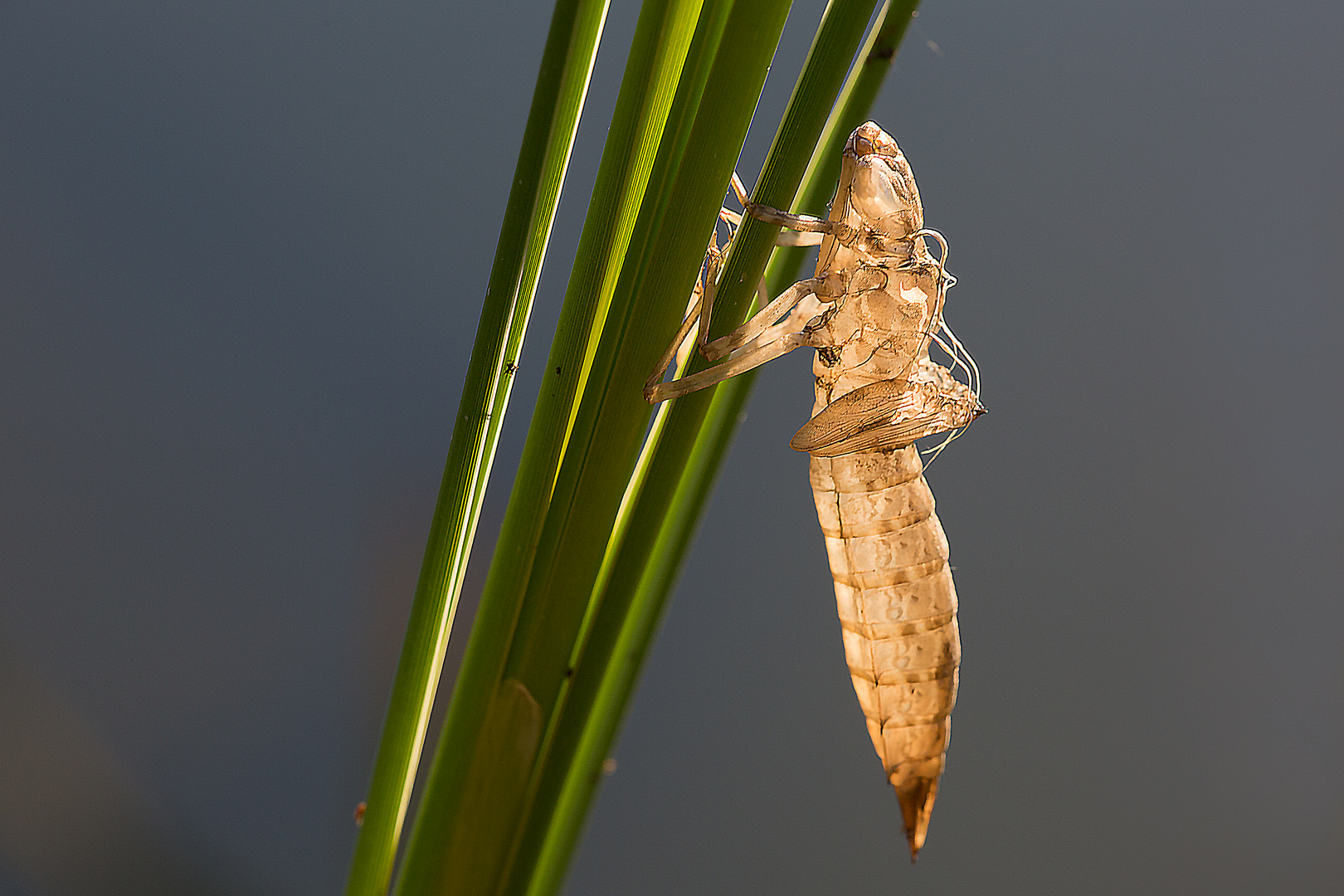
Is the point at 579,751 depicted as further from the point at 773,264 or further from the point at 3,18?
the point at 3,18

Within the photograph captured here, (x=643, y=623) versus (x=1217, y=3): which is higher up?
(x=1217, y=3)

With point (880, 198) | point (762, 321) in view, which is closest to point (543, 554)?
point (762, 321)

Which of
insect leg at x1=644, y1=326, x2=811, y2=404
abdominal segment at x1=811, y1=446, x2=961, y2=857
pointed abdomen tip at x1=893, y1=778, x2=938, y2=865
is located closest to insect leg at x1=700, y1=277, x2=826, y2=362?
insect leg at x1=644, y1=326, x2=811, y2=404

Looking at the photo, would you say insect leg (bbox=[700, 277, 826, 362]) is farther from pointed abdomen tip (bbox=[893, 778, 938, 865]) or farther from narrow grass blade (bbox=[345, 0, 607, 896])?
pointed abdomen tip (bbox=[893, 778, 938, 865])

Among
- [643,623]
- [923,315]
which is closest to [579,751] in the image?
[643,623]

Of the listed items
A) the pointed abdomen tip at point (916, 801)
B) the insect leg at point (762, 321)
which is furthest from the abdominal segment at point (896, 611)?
the insect leg at point (762, 321)
